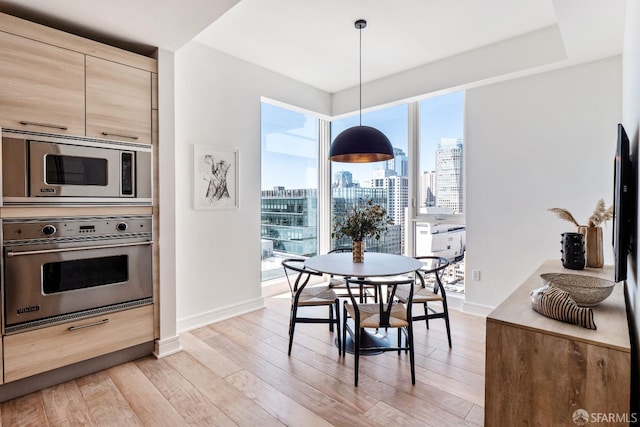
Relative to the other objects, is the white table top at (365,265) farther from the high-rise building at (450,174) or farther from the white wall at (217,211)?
the high-rise building at (450,174)

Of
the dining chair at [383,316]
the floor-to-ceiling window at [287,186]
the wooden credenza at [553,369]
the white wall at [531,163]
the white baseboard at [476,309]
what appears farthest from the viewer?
the floor-to-ceiling window at [287,186]

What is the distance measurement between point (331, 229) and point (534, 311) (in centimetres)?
390

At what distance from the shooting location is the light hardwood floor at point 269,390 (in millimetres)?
1950

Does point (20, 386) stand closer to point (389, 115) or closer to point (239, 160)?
point (239, 160)

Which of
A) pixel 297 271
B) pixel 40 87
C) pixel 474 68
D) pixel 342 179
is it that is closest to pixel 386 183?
pixel 342 179

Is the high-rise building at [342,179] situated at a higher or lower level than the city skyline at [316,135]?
lower

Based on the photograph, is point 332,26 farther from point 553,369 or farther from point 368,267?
point 553,369

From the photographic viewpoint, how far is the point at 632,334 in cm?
142

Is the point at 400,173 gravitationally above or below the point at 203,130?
below

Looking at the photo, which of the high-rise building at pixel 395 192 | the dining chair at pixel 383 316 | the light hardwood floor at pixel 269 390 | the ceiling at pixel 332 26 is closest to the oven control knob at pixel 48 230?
the light hardwood floor at pixel 269 390

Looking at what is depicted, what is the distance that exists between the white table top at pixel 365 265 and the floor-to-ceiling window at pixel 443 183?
1173 mm

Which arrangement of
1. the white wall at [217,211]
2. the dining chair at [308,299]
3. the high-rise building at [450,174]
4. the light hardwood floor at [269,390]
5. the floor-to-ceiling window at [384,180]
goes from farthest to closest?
the floor-to-ceiling window at [384,180], the high-rise building at [450,174], the white wall at [217,211], the dining chair at [308,299], the light hardwood floor at [269,390]

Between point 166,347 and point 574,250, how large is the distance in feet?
10.4

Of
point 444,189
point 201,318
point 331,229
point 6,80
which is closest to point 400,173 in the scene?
point 444,189
